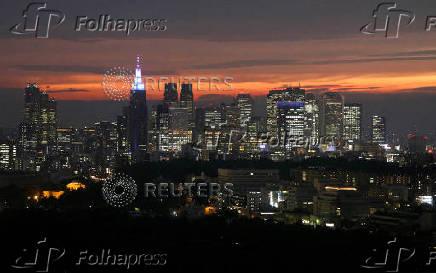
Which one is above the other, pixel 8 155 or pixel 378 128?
pixel 378 128

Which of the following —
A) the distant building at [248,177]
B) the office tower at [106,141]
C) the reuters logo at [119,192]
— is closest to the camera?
the reuters logo at [119,192]

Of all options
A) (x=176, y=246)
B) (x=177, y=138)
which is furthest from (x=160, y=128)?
(x=176, y=246)

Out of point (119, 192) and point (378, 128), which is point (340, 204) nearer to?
point (119, 192)

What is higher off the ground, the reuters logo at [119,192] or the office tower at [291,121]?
the office tower at [291,121]

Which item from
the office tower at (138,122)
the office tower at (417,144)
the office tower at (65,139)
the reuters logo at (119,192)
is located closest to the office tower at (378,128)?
the office tower at (417,144)

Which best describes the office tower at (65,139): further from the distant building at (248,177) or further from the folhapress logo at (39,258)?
the folhapress logo at (39,258)

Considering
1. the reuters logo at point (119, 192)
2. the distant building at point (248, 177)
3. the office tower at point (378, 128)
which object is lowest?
the reuters logo at point (119, 192)

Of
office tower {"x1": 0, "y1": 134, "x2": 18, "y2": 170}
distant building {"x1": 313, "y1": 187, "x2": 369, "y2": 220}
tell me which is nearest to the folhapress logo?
distant building {"x1": 313, "y1": 187, "x2": 369, "y2": 220}
